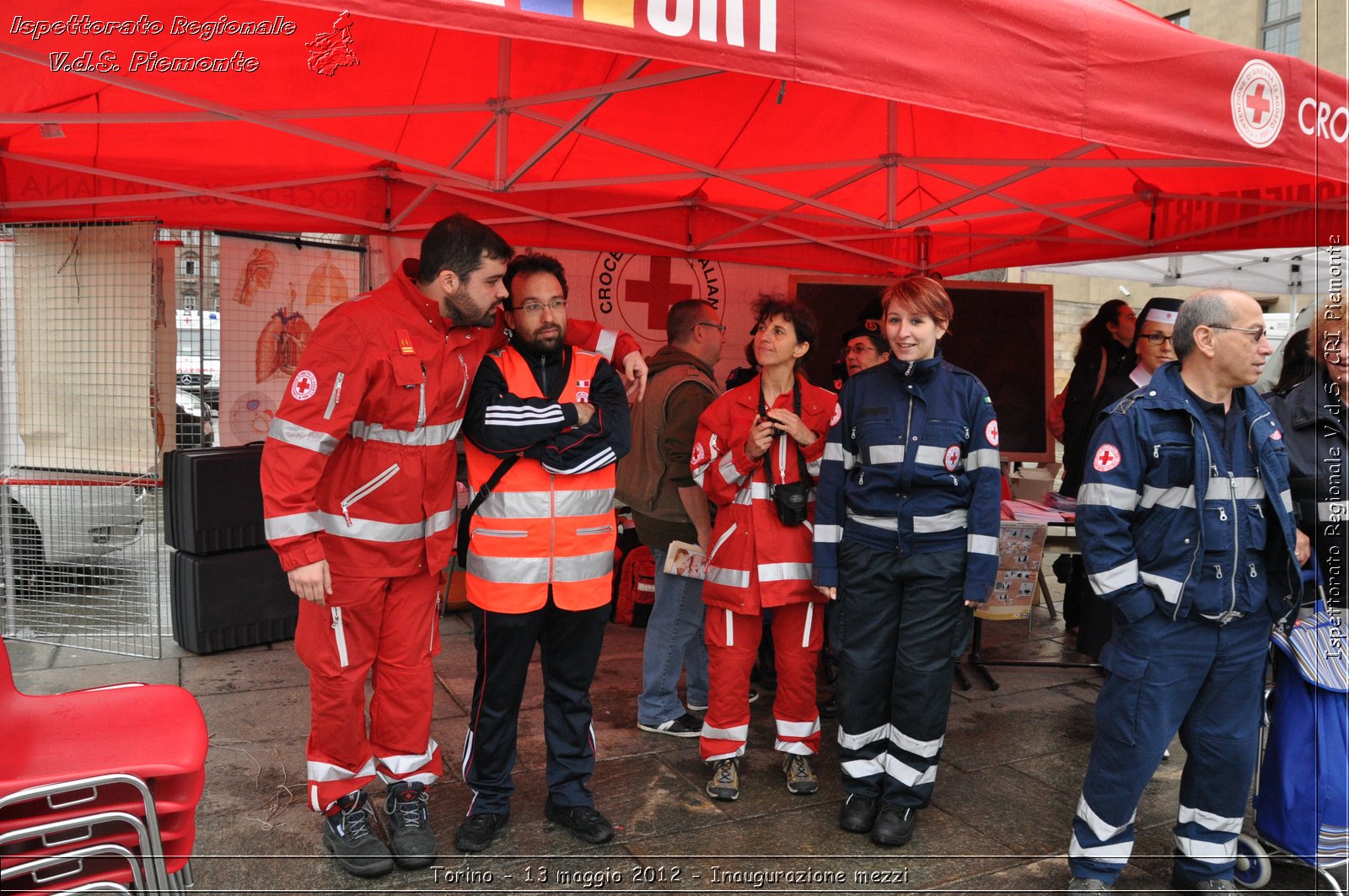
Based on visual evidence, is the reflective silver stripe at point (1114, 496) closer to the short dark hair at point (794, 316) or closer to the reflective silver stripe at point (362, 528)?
the short dark hair at point (794, 316)

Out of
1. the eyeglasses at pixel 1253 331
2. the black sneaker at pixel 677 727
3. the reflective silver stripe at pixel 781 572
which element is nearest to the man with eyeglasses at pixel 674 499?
the black sneaker at pixel 677 727

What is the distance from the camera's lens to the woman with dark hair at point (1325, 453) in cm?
292

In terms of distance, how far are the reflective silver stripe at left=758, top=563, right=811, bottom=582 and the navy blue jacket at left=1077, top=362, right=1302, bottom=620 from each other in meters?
0.97

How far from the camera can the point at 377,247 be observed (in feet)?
17.3

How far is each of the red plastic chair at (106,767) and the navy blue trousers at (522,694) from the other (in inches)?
32.0

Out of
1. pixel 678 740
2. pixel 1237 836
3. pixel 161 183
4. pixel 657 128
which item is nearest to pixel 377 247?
pixel 161 183

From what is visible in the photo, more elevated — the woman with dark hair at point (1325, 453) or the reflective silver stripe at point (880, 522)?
the woman with dark hair at point (1325, 453)

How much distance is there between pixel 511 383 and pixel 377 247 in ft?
9.24

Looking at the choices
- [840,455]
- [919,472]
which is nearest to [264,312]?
[840,455]

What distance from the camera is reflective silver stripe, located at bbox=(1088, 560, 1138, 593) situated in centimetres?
265

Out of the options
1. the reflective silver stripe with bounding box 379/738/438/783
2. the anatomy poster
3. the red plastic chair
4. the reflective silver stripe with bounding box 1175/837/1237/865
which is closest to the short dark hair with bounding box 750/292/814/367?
the reflective silver stripe with bounding box 379/738/438/783

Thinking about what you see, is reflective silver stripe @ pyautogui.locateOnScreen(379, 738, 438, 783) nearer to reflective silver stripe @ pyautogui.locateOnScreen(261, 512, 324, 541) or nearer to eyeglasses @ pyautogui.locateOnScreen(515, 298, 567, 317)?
reflective silver stripe @ pyautogui.locateOnScreen(261, 512, 324, 541)

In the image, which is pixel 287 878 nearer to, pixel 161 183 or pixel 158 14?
pixel 158 14

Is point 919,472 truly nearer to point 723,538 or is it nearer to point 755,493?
point 755,493
